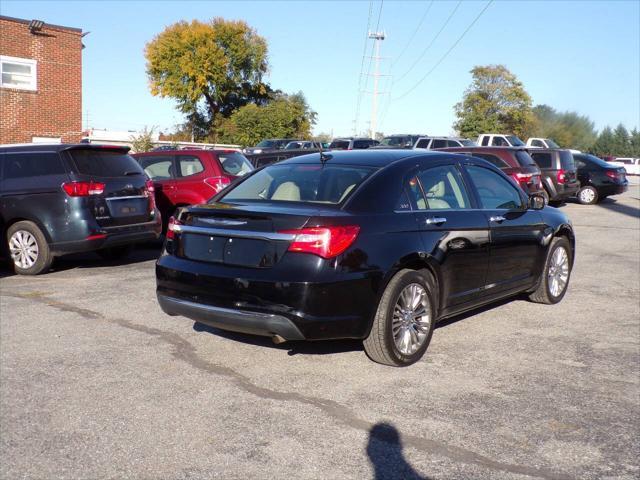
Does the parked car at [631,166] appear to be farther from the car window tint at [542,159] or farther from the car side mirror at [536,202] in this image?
the car side mirror at [536,202]

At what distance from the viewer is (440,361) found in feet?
18.5

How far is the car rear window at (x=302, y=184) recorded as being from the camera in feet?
18.3

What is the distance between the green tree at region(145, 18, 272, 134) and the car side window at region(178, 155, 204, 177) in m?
44.6

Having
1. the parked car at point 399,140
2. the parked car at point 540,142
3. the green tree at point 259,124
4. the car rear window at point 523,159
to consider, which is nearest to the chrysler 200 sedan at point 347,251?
the car rear window at point 523,159

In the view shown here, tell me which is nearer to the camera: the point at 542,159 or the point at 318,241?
the point at 318,241

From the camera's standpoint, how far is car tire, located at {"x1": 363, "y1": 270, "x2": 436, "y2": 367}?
17.3 feet

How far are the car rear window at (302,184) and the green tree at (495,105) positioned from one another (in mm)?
66715

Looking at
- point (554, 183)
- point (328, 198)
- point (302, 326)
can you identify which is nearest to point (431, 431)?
point (302, 326)

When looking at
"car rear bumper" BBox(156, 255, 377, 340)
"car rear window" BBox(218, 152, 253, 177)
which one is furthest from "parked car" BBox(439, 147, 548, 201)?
"car rear bumper" BBox(156, 255, 377, 340)

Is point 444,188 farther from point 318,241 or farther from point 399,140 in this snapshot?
point 399,140

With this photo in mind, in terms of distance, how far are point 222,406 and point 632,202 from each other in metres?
22.6

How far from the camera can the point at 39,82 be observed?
79.7ft

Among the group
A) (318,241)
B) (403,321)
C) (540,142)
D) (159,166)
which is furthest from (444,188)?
(540,142)

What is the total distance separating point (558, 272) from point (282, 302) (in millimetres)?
4111
